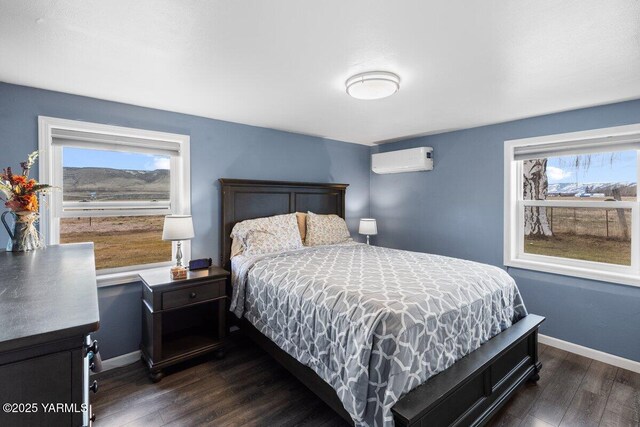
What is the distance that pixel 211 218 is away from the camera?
3.12m

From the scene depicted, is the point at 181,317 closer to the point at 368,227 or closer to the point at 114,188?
the point at 114,188

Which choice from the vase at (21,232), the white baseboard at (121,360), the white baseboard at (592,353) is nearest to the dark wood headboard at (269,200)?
the white baseboard at (121,360)

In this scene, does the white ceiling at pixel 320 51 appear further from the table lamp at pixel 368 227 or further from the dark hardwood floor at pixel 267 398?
the dark hardwood floor at pixel 267 398

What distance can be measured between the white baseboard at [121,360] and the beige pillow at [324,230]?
192 cm

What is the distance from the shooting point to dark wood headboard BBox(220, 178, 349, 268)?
3.17 metres

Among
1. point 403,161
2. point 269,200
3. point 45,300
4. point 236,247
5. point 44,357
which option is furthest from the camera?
point 403,161

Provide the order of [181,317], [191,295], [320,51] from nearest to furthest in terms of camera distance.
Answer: [320,51] < [191,295] < [181,317]

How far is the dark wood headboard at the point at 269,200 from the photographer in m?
3.17

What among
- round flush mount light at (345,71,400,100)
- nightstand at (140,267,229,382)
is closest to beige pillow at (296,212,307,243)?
nightstand at (140,267,229,382)

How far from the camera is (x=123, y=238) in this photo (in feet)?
10.0

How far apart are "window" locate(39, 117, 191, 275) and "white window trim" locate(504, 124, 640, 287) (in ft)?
10.9

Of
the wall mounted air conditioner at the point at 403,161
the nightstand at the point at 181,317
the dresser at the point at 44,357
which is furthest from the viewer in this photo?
the wall mounted air conditioner at the point at 403,161

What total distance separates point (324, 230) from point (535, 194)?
2327 mm

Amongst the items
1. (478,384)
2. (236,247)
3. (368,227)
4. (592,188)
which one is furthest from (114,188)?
(592,188)
